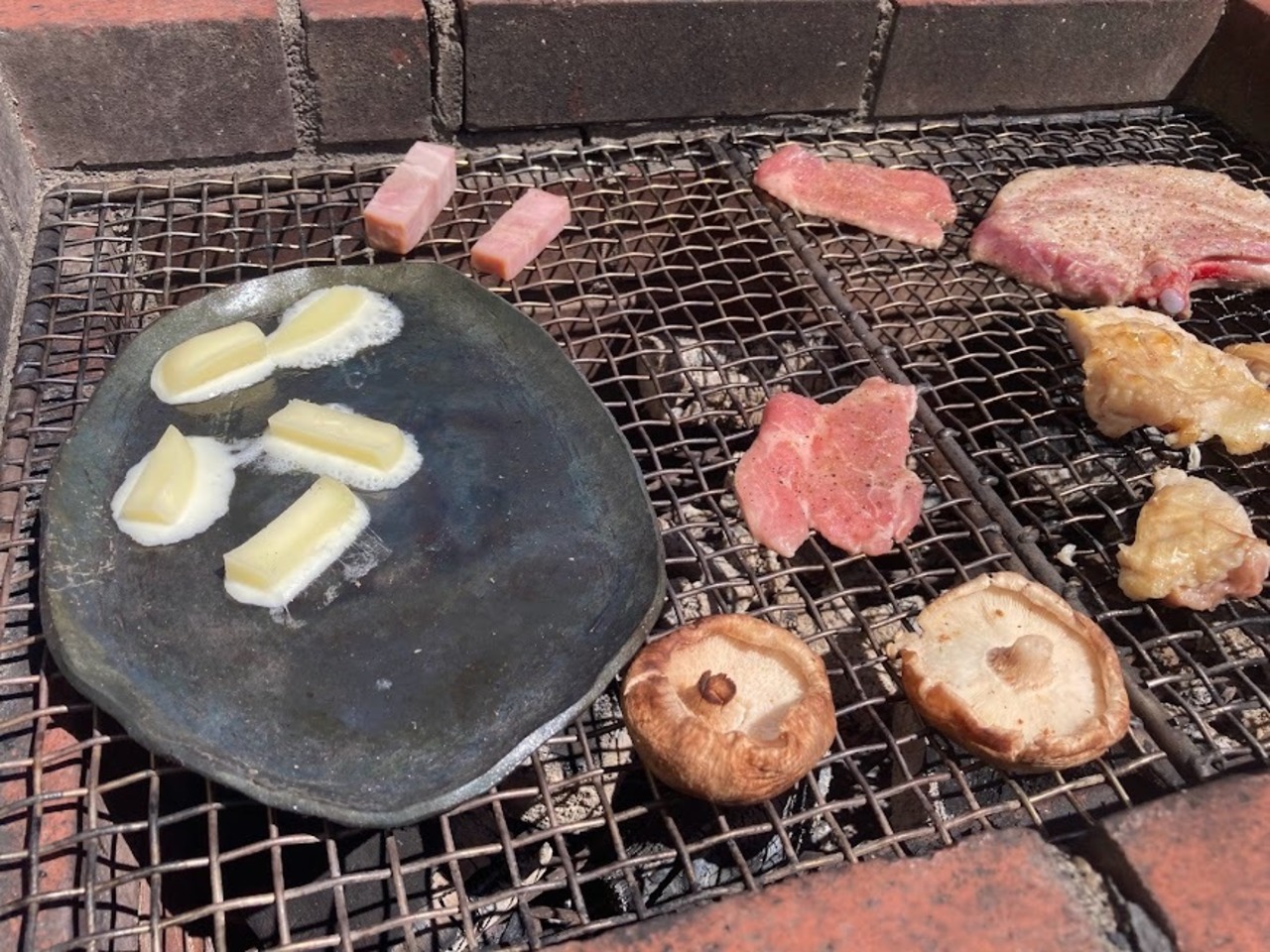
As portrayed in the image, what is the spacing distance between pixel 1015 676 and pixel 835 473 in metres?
0.77

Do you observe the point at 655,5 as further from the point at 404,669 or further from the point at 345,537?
the point at 404,669

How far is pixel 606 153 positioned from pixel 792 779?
2.55m

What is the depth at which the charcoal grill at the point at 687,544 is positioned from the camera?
6.65ft

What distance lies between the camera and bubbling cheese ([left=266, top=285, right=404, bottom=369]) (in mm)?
2828

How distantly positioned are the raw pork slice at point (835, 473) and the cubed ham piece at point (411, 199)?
1310mm

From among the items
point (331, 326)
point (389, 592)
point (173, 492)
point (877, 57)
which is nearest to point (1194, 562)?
point (389, 592)

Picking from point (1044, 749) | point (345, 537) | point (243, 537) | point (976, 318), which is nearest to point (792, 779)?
point (1044, 749)

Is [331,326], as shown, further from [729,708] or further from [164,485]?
[729,708]

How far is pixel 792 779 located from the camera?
6.56 feet

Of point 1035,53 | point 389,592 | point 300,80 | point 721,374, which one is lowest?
point 721,374

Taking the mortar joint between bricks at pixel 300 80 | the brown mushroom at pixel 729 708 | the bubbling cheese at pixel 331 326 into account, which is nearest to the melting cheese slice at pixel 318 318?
the bubbling cheese at pixel 331 326

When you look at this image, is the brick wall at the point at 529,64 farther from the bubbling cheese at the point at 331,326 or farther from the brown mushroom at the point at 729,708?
the brown mushroom at the point at 729,708

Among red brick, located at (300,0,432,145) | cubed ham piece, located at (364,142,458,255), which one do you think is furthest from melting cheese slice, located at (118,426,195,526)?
red brick, located at (300,0,432,145)

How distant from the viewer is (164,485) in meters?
2.39
